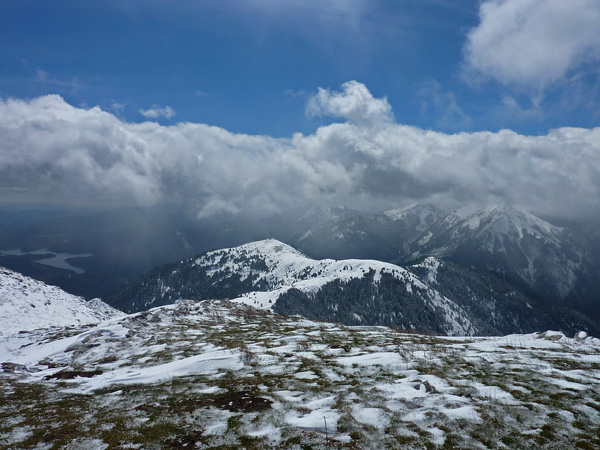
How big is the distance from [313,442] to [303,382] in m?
6.98

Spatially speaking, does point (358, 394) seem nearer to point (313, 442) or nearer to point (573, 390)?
point (313, 442)

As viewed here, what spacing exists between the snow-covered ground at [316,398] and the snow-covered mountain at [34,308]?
48986 mm

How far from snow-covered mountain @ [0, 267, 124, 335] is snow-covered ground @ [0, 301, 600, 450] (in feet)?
161

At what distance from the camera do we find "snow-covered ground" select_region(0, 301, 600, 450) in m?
11.3

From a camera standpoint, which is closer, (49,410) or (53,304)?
(49,410)

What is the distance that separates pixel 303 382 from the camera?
695 inches

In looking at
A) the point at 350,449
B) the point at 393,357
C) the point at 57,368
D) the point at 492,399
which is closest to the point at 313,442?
the point at 350,449

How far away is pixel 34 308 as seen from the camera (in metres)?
72.1

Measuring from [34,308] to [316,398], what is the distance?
84847mm

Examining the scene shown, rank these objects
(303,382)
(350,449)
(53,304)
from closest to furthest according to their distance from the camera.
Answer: (350,449) → (303,382) → (53,304)

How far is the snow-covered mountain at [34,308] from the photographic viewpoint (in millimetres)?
63812

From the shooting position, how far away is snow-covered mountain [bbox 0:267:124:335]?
63.8 metres

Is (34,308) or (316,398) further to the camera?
(34,308)

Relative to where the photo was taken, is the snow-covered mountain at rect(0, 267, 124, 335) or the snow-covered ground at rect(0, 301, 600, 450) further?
the snow-covered mountain at rect(0, 267, 124, 335)
